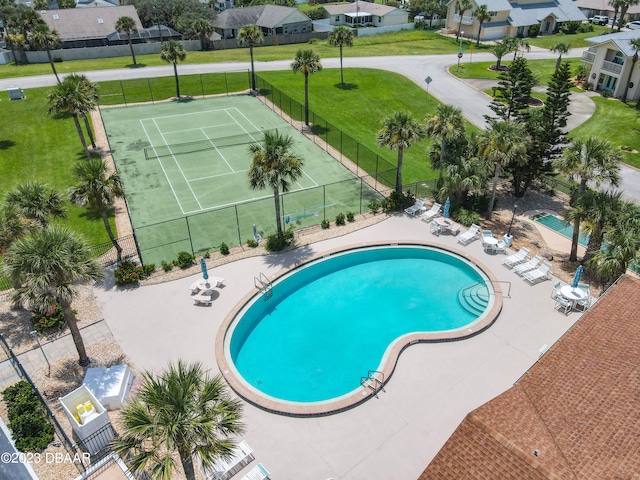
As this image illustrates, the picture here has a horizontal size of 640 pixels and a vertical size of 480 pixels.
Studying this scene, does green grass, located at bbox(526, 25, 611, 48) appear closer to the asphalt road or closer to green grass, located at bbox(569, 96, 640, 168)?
the asphalt road

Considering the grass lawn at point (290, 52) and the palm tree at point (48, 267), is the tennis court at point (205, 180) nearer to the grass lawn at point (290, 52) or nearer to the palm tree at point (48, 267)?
the palm tree at point (48, 267)

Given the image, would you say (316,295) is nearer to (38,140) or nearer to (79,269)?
(79,269)

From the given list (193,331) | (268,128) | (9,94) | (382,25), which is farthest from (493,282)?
(382,25)

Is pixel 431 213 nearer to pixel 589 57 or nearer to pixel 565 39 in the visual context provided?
pixel 589 57

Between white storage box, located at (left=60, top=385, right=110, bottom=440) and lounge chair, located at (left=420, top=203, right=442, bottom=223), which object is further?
lounge chair, located at (left=420, top=203, right=442, bottom=223)

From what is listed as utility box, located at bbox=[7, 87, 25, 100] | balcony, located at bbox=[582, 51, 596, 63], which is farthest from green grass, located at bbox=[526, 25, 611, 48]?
utility box, located at bbox=[7, 87, 25, 100]

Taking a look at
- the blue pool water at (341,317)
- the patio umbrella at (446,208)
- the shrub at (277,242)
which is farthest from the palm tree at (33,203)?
the patio umbrella at (446,208)
